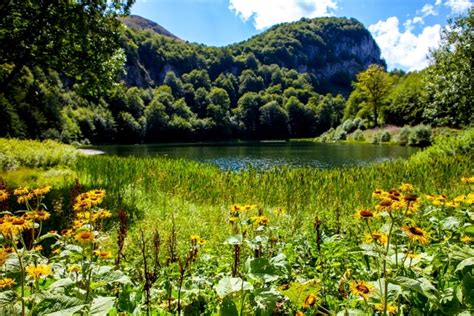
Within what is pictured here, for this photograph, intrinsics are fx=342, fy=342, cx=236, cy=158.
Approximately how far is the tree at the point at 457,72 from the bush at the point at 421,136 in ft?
75.2

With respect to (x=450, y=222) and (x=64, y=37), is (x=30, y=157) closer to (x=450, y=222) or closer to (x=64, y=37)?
(x=64, y=37)

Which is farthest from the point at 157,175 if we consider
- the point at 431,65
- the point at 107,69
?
the point at 431,65

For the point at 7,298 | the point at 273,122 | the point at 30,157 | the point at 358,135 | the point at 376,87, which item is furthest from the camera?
the point at 273,122

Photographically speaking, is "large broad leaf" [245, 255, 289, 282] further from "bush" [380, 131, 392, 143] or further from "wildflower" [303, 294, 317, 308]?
"bush" [380, 131, 392, 143]

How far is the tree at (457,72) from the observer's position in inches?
848

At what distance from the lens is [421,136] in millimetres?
45688

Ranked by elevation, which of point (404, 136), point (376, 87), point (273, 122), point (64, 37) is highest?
point (376, 87)

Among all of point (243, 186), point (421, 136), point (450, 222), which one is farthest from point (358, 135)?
point (450, 222)

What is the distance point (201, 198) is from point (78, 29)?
6468mm

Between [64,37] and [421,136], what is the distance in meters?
46.1

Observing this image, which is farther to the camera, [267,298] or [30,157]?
[30,157]

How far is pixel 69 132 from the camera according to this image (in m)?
50.5

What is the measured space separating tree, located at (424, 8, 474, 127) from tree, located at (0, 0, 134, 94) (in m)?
20.7

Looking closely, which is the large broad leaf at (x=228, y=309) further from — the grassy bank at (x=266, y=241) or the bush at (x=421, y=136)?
the bush at (x=421, y=136)
